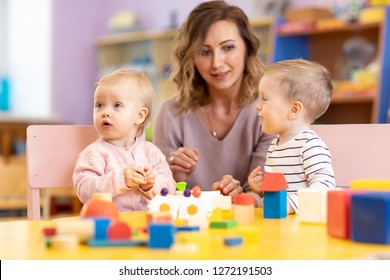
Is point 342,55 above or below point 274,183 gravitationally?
above

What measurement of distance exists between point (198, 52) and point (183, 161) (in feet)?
1.07

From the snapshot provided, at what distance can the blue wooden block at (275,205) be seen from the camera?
111cm

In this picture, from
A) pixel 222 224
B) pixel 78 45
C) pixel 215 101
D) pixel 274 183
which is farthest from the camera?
pixel 78 45

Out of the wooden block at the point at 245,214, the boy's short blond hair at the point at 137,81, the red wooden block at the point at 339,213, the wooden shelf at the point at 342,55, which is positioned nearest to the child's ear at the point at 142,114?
the boy's short blond hair at the point at 137,81

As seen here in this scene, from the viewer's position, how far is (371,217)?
Answer: 0.82 meters

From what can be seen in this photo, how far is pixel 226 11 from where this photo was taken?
1888 mm

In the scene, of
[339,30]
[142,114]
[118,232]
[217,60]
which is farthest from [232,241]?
[339,30]

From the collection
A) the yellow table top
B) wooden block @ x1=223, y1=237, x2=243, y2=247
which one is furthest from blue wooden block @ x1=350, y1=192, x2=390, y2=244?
wooden block @ x1=223, y1=237, x2=243, y2=247

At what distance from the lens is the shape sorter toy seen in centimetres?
110

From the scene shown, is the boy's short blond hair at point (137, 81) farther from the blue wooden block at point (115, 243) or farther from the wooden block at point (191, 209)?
the blue wooden block at point (115, 243)

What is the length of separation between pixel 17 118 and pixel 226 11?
3.77 metres

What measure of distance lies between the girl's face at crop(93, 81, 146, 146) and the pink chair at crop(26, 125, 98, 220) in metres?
0.19

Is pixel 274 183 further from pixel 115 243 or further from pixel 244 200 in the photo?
pixel 115 243
